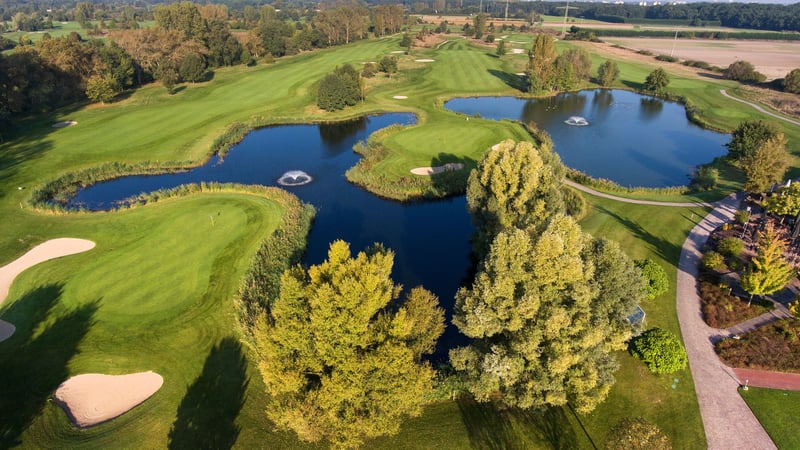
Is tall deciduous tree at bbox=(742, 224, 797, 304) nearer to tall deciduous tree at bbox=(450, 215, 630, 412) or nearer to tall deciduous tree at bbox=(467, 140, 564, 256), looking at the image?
tall deciduous tree at bbox=(467, 140, 564, 256)

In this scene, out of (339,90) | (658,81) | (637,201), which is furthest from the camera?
(658,81)

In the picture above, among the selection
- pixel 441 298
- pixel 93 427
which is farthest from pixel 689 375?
pixel 93 427

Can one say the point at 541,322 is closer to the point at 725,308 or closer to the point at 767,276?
the point at 725,308

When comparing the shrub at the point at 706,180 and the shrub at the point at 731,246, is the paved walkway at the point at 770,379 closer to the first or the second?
the shrub at the point at 731,246

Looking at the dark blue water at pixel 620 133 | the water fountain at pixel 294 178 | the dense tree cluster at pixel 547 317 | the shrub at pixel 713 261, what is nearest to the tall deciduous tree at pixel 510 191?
the dense tree cluster at pixel 547 317

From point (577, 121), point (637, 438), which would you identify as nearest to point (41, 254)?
point (637, 438)
